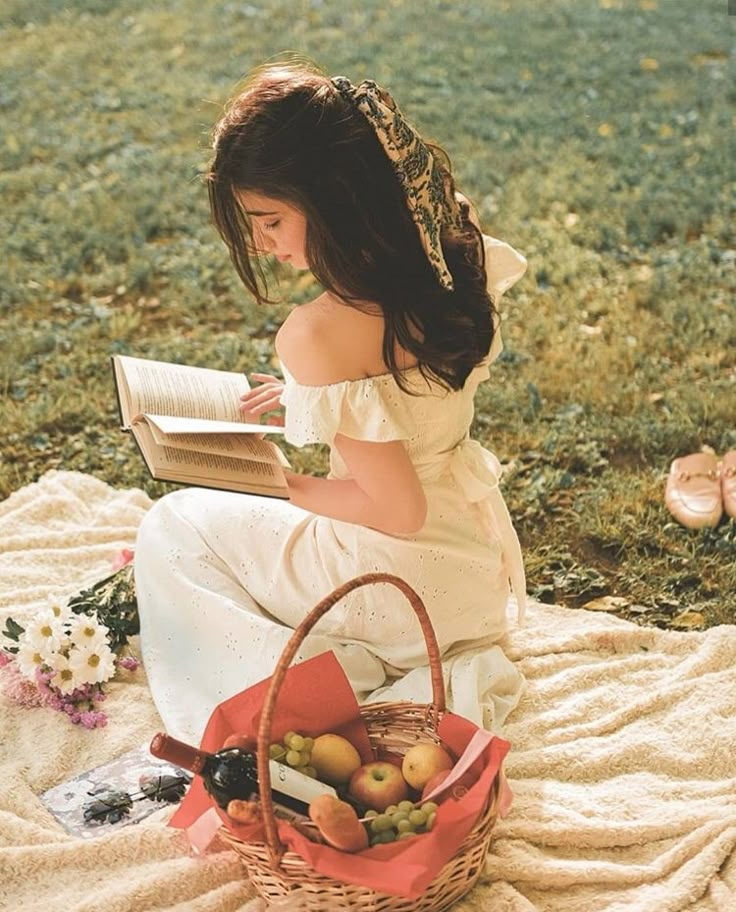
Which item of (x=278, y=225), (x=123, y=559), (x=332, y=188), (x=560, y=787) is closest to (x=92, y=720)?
(x=123, y=559)

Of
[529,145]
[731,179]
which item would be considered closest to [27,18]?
[529,145]

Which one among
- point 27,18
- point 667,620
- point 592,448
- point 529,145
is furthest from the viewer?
point 27,18

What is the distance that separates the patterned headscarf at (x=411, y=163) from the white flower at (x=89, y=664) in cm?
118

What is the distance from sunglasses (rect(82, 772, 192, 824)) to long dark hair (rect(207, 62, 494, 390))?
981 mm

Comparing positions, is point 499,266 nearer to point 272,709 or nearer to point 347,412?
point 347,412

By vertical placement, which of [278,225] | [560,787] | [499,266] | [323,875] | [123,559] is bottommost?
[560,787]

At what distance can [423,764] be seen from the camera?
228 cm

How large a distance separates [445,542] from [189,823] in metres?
0.80

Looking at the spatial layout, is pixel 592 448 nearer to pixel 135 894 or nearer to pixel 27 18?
pixel 135 894

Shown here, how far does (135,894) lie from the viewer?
7.59 ft

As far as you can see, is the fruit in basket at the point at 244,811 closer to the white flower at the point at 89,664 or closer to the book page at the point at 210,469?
the book page at the point at 210,469

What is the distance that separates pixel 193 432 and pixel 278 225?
44 cm

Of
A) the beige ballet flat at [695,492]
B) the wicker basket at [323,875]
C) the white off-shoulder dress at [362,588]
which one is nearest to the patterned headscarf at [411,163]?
the white off-shoulder dress at [362,588]

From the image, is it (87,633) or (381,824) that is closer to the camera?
(381,824)
